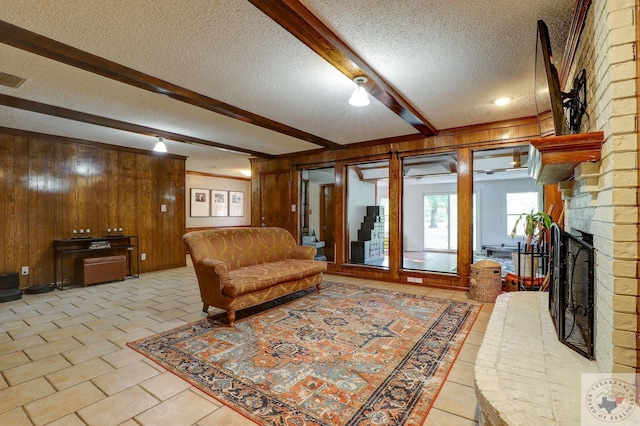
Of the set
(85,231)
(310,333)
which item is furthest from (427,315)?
(85,231)

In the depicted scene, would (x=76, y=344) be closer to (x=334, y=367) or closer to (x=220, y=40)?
(x=334, y=367)

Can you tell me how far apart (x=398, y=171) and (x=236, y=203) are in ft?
22.0

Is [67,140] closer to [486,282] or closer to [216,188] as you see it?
[216,188]

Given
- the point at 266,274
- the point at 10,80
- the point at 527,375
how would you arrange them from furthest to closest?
the point at 266,274, the point at 10,80, the point at 527,375

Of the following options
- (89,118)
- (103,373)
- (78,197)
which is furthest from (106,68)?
(78,197)

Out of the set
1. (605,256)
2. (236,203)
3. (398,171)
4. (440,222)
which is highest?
(398,171)

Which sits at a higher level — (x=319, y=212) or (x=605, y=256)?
(x=319, y=212)

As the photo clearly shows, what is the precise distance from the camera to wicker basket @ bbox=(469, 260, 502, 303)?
3791 millimetres

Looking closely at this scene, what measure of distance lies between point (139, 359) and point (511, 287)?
14.2 feet

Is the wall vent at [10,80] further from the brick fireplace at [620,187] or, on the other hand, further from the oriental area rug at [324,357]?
the brick fireplace at [620,187]

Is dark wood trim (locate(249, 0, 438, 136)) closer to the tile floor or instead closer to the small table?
the tile floor

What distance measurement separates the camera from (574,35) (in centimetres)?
194

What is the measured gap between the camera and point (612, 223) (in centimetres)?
122

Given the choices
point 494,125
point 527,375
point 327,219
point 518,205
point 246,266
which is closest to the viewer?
point 527,375
